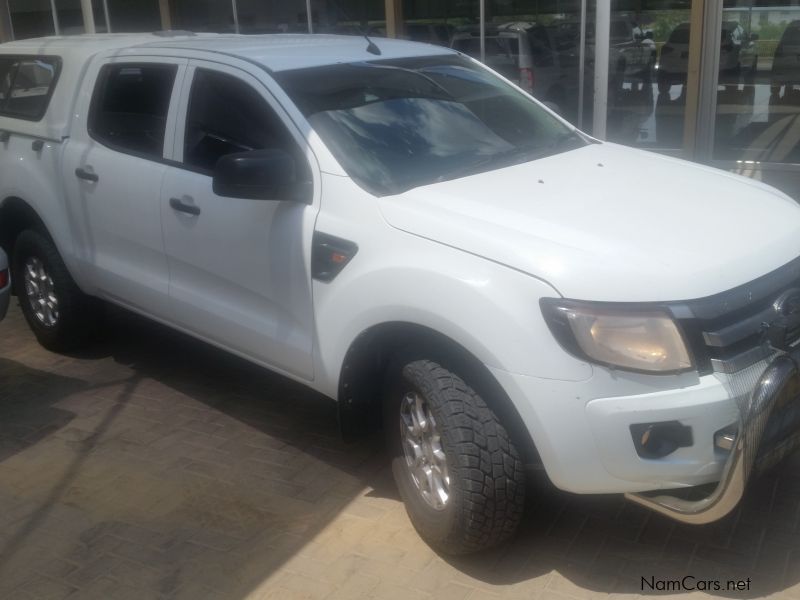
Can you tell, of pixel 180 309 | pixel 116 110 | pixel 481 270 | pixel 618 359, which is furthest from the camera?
pixel 116 110

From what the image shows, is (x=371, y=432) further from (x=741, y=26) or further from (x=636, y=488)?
(x=741, y=26)

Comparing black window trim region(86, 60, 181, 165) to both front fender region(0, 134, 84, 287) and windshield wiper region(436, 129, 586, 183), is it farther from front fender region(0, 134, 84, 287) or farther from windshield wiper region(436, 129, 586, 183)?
windshield wiper region(436, 129, 586, 183)

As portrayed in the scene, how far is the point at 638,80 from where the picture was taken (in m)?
9.99

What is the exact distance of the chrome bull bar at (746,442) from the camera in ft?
9.82

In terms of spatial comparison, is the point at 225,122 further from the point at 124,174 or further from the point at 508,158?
the point at 508,158

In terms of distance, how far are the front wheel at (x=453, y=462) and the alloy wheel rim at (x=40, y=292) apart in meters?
3.05

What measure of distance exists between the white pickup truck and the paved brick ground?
0.96ft

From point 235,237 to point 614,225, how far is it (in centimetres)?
180

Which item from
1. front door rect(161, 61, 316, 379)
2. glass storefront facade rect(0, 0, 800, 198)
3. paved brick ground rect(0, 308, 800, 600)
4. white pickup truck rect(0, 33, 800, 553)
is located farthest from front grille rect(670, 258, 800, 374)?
glass storefront facade rect(0, 0, 800, 198)

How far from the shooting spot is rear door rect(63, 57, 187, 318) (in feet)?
15.8

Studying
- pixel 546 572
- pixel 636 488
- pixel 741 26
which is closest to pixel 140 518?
pixel 546 572

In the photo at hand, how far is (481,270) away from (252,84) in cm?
170

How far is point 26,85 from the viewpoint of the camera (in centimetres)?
591

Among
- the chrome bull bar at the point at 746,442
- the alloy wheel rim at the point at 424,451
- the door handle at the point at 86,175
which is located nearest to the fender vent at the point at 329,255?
the alloy wheel rim at the point at 424,451
